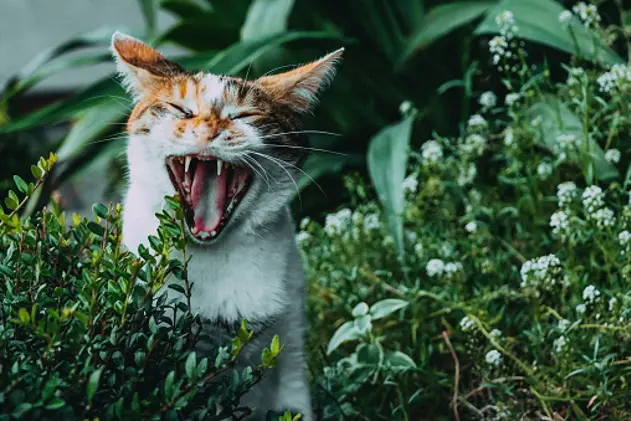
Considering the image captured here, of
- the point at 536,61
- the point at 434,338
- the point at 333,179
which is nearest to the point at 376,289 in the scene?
the point at 434,338

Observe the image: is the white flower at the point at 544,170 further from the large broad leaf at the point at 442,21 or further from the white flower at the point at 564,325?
the large broad leaf at the point at 442,21

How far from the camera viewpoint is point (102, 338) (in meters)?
1.11

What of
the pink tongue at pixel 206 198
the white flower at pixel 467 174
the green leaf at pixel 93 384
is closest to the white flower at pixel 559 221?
the white flower at pixel 467 174

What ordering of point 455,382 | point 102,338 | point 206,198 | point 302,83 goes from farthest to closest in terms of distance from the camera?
point 455,382 < point 302,83 < point 206,198 < point 102,338

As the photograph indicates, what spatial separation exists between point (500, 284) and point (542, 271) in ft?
1.03

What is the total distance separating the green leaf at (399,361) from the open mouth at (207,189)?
584 mm

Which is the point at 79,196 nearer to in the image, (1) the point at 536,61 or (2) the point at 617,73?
(1) the point at 536,61

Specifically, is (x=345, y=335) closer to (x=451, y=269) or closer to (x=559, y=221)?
(x=451, y=269)

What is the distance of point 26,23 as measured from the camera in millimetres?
4426

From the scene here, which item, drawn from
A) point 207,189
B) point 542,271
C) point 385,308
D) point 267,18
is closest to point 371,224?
point 385,308

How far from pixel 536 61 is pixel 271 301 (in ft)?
5.65

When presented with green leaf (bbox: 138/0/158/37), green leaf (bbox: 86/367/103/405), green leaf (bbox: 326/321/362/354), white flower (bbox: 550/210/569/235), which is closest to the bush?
green leaf (bbox: 86/367/103/405)

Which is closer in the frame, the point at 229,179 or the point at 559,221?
the point at 229,179

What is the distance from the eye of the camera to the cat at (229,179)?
1216mm
